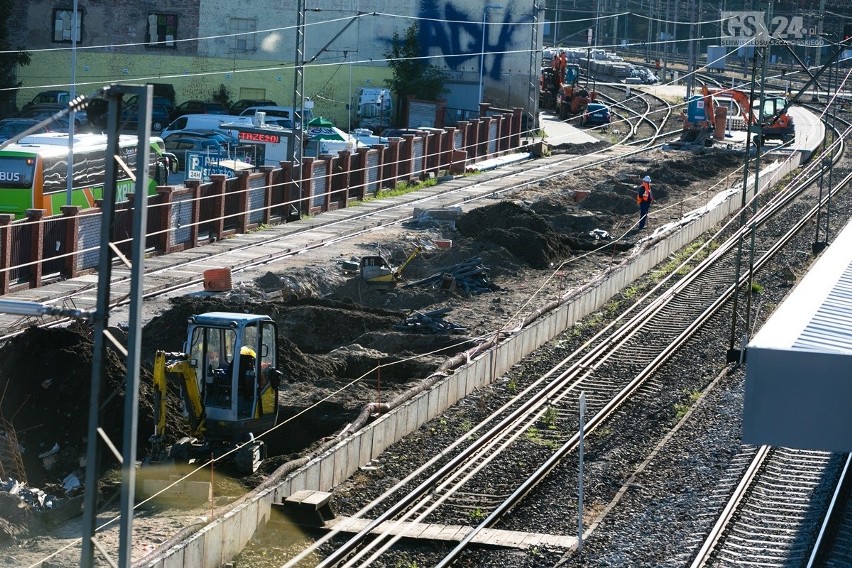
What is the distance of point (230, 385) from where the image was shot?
1535cm

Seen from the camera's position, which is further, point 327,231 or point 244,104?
point 244,104

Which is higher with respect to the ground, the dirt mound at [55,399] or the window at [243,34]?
the window at [243,34]

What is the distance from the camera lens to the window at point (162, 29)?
5228 centimetres

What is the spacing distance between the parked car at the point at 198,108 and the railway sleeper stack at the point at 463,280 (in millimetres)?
24757

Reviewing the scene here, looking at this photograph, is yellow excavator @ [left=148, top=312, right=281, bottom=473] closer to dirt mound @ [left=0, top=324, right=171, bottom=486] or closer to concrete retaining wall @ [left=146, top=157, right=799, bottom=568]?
dirt mound @ [left=0, top=324, right=171, bottom=486]

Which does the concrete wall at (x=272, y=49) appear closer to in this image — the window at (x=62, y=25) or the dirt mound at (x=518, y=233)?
the window at (x=62, y=25)

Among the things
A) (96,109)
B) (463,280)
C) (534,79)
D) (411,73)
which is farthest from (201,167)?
(96,109)

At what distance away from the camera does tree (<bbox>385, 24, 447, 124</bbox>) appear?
178ft

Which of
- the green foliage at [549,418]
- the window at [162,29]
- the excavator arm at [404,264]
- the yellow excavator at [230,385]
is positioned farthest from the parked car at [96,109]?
the window at [162,29]

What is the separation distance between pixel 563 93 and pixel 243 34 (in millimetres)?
17714

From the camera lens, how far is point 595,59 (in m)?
89.2

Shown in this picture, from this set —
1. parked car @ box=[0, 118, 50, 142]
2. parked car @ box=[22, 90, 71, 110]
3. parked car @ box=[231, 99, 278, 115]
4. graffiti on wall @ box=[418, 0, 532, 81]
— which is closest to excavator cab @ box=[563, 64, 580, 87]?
graffiti on wall @ box=[418, 0, 532, 81]

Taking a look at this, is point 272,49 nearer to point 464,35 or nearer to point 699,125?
point 464,35

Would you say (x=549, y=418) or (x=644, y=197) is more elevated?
(x=644, y=197)
